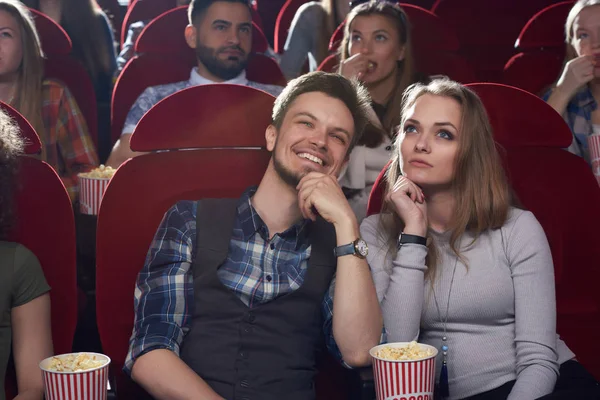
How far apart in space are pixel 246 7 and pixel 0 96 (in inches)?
40.4

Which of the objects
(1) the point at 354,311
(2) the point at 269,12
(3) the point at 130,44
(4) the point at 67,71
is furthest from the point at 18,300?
(2) the point at 269,12

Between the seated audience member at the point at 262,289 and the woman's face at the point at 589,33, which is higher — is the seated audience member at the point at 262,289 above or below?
below

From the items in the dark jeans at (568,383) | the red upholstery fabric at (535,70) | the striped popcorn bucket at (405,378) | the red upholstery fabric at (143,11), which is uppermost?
the red upholstery fabric at (143,11)

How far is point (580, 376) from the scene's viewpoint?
173cm

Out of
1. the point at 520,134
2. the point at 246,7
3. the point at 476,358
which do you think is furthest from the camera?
the point at 246,7

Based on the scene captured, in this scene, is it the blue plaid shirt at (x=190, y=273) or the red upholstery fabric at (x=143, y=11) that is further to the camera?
the red upholstery fabric at (x=143, y=11)

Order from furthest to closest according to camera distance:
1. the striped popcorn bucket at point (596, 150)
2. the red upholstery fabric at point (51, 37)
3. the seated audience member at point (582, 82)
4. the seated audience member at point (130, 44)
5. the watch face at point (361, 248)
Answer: the seated audience member at point (130, 44) → the red upholstery fabric at point (51, 37) → the seated audience member at point (582, 82) → the striped popcorn bucket at point (596, 150) → the watch face at point (361, 248)

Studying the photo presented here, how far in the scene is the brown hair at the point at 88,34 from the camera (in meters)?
3.60

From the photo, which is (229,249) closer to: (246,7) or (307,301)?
(307,301)

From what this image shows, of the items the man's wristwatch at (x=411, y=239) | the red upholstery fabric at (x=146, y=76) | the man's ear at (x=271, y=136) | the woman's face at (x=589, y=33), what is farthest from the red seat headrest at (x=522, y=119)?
the red upholstery fabric at (x=146, y=76)

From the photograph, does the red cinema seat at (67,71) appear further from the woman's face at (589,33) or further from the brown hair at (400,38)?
the woman's face at (589,33)

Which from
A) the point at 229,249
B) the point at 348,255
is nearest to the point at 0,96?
the point at 229,249

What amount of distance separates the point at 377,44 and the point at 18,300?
1.68 m

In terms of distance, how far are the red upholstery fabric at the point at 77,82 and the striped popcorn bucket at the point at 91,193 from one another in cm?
93
